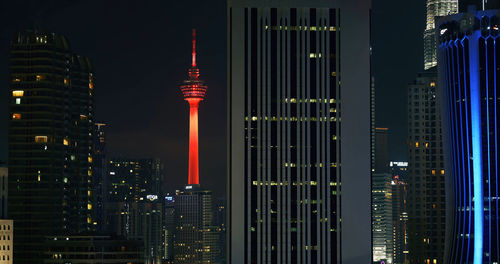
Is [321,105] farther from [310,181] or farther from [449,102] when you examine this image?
[449,102]

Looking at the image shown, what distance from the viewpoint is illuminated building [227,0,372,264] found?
13500 cm

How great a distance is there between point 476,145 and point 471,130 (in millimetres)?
2241

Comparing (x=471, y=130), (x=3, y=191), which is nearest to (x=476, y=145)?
(x=471, y=130)

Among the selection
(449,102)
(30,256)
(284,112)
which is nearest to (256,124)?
(284,112)

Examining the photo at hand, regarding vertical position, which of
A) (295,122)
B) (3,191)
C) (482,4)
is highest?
(482,4)

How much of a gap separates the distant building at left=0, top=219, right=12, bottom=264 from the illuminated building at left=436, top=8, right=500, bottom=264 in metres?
70.7

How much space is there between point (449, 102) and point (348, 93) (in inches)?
1203

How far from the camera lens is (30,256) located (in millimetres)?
192750

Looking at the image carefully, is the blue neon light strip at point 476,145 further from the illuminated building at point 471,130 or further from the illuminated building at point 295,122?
the illuminated building at point 295,122

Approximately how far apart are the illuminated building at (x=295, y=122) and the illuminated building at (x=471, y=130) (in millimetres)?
27388

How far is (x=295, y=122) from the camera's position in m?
137

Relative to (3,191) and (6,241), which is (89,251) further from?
(3,191)

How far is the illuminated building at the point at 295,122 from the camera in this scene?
443ft

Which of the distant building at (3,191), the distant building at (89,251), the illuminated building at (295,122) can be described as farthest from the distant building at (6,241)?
the illuminated building at (295,122)
